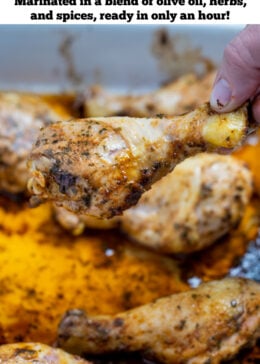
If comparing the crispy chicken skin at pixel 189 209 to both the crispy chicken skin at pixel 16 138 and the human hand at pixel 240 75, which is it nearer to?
the crispy chicken skin at pixel 16 138

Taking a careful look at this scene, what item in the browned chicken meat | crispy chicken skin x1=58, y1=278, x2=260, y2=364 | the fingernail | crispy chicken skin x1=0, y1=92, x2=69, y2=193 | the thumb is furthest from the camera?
the browned chicken meat

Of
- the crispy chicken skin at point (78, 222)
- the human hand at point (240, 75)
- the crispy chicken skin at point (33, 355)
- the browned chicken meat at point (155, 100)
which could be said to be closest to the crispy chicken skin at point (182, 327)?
the crispy chicken skin at point (33, 355)

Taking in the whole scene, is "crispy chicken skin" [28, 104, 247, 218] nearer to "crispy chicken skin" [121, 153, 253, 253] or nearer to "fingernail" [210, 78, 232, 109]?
"fingernail" [210, 78, 232, 109]

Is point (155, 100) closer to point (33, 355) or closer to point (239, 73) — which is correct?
point (239, 73)

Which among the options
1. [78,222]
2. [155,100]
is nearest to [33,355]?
[78,222]

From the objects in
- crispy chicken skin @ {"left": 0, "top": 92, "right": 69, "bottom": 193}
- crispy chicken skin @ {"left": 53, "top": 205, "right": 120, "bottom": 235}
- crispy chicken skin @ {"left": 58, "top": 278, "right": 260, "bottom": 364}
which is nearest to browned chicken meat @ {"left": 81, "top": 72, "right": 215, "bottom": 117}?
crispy chicken skin @ {"left": 0, "top": 92, "right": 69, "bottom": 193}
